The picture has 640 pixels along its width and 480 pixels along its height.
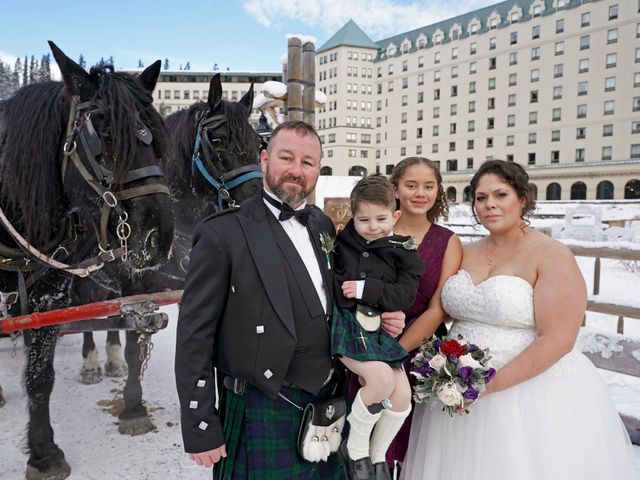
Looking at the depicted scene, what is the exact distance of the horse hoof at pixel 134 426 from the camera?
414 centimetres

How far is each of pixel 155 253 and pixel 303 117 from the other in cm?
403

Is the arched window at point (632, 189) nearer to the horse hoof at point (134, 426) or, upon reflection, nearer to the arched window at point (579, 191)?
the arched window at point (579, 191)

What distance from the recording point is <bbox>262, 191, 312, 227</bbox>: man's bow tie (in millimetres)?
2096

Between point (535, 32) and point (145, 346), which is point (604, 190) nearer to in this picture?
point (535, 32)

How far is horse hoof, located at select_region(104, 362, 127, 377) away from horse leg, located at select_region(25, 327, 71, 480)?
2328mm

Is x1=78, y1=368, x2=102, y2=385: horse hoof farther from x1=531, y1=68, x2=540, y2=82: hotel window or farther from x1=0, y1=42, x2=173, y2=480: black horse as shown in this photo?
x1=531, y1=68, x2=540, y2=82: hotel window

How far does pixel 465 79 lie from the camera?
62781mm

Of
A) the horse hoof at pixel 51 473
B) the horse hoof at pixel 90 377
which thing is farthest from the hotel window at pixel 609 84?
the horse hoof at pixel 51 473

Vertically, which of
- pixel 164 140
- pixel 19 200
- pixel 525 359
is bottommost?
pixel 525 359

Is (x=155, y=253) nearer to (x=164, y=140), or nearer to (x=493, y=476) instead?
(x=164, y=140)

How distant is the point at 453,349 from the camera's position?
229 centimetres

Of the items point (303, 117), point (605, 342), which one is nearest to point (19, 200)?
point (303, 117)

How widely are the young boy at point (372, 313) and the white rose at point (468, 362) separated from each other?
30 centimetres

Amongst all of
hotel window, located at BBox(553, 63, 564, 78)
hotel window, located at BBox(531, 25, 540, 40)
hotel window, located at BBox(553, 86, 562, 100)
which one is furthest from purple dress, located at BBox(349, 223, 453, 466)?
hotel window, located at BBox(531, 25, 540, 40)
